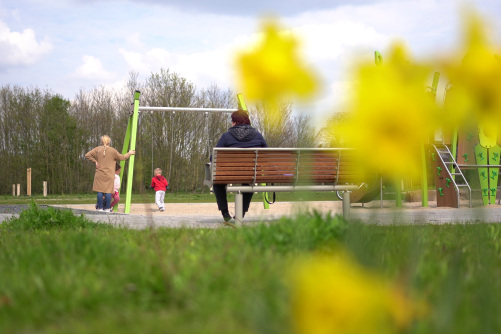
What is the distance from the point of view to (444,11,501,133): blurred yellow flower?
122cm

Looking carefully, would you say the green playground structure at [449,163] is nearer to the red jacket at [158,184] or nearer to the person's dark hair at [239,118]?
the red jacket at [158,184]

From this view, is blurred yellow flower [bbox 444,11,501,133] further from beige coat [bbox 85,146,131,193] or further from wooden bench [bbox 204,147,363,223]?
beige coat [bbox 85,146,131,193]

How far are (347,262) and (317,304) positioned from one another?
1.88 ft

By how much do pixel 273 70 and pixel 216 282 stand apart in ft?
4.27

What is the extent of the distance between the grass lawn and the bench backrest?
353 cm

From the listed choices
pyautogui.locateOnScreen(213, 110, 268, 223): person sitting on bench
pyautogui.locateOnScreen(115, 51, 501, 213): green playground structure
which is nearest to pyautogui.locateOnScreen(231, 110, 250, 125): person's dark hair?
pyautogui.locateOnScreen(213, 110, 268, 223): person sitting on bench

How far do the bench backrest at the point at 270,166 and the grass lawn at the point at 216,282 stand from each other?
353 cm

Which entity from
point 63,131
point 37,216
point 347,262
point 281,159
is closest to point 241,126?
point 281,159

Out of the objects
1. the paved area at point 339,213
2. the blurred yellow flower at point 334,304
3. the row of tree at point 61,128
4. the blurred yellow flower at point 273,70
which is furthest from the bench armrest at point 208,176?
the row of tree at point 61,128

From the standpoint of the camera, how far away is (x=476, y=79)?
1236 mm

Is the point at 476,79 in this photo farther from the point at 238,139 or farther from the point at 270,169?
the point at 238,139

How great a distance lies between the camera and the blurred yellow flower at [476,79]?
4.00 feet

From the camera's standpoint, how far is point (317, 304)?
1.16 m

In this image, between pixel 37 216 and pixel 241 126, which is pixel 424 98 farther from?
pixel 241 126
